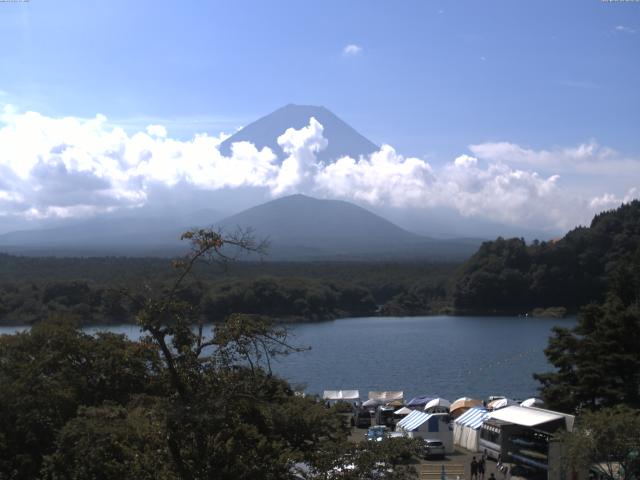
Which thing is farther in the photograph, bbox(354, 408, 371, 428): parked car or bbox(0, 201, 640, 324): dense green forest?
bbox(0, 201, 640, 324): dense green forest

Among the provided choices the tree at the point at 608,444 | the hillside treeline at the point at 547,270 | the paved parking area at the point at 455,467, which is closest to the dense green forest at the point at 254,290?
the hillside treeline at the point at 547,270

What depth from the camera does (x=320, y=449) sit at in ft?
18.4

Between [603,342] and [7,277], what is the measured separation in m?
47.2

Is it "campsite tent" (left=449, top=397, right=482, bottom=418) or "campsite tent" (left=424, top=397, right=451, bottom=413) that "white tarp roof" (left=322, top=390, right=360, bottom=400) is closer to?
"campsite tent" (left=424, top=397, right=451, bottom=413)

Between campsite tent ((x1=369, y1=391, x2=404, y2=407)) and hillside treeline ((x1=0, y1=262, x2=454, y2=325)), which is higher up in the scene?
hillside treeline ((x1=0, y1=262, x2=454, y2=325))

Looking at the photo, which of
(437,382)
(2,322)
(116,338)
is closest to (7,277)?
(2,322)

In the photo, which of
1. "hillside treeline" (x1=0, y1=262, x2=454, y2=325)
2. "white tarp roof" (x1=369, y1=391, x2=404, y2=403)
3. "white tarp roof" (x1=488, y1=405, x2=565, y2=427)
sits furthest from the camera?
"hillside treeline" (x1=0, y1=262, x2=454, y2=325)

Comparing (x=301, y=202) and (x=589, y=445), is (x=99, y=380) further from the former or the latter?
(x=301, y=202)

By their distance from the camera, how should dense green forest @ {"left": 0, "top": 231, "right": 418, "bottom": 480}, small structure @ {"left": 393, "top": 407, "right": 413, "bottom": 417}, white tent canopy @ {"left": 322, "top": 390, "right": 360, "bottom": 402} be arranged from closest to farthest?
dense green forest @ {"left": 0, "top": 231, "right": 418, "bottom": 480}, small structure @ {"left": 393, "top": 407, "right": 413, "bottom": 417}, white tent canopy @ {"left": 322, "top": 390, "right": 360, "bottom": 402}

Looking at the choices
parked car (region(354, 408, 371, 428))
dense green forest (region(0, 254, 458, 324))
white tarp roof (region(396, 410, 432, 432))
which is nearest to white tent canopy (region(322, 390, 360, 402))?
parked car (region(354, 408, 371, 428))

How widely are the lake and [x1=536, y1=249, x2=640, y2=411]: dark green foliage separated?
819 centimetres

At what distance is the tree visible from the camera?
8688 mm

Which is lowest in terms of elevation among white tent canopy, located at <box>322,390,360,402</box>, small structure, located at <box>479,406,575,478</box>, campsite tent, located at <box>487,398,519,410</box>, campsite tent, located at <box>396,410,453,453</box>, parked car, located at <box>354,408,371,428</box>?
white tent canopy, located at <box>322,390,360,402</box>

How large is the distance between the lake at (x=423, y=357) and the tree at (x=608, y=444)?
1229 centimetres
